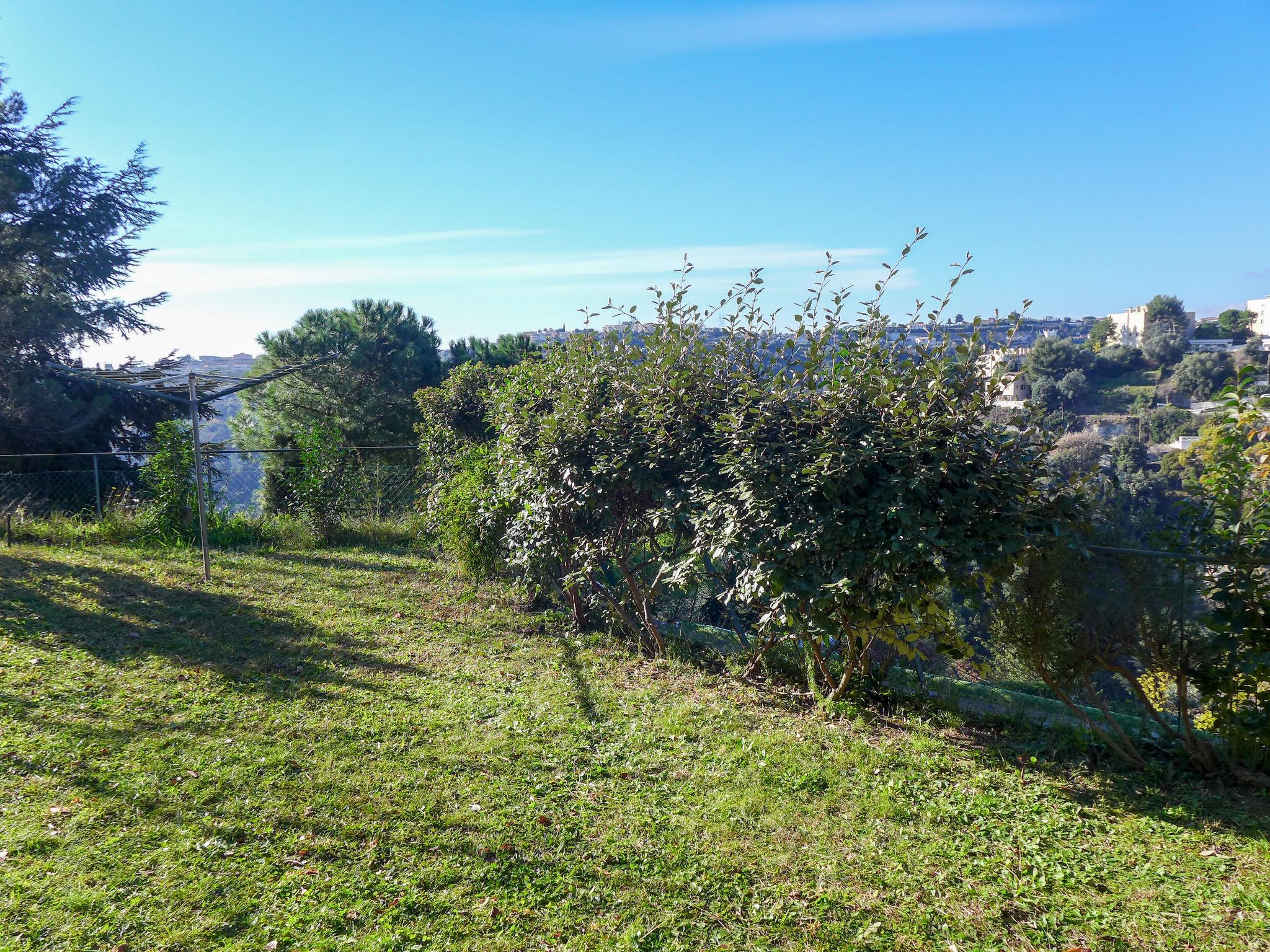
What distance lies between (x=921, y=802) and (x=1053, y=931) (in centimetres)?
91

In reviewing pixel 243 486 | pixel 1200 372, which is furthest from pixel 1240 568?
pixel 243 486

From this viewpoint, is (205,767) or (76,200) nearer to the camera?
(205,767)

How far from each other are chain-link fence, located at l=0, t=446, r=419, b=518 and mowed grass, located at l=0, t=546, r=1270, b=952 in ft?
16.8

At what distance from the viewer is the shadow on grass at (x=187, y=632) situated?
17.7ft

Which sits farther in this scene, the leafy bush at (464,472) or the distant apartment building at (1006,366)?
the leafy bush at (464,472)

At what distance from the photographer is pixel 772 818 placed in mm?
3412

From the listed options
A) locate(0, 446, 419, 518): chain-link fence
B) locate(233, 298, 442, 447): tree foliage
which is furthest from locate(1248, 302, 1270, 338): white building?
locate(233, 298, 442, 447): tree foliage

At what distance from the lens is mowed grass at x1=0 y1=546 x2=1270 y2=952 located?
2721 mm

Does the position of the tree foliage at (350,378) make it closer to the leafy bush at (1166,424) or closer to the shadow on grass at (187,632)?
the shadow on grass at (187,632)

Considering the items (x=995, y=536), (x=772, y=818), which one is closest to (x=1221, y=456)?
(x=995, y=536)

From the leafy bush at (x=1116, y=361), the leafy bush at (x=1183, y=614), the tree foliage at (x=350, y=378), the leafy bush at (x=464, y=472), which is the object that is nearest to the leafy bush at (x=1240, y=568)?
the leafy bush at (x=1183, y=614)

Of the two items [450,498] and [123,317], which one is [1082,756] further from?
[123,317]

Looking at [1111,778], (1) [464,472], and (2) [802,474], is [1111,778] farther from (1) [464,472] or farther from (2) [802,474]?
(1) [464,472]

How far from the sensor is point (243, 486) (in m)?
11.0
